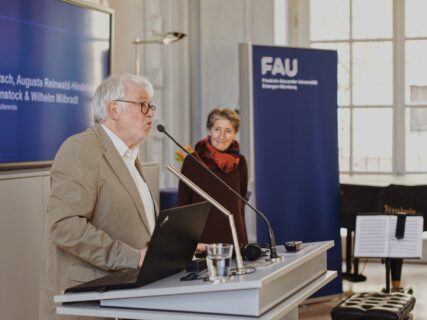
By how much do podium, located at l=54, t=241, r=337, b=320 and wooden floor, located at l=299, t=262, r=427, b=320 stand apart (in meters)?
3.82

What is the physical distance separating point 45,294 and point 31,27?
2458 mm

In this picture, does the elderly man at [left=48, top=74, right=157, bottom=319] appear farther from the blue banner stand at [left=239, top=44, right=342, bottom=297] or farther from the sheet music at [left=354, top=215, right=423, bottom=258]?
the sheet music at [left=354, top=215, right=423, bottom=258]

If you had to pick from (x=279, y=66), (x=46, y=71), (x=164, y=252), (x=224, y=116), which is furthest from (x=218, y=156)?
(x=164, y=252)

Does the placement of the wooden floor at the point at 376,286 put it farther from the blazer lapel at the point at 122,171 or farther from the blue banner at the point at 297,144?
the blazer lapel at the point at 122,171

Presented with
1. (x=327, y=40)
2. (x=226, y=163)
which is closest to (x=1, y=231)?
(x=226, y=163)

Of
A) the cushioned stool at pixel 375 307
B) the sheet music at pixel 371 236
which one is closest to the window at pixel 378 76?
the sheet music at pixel 371 236

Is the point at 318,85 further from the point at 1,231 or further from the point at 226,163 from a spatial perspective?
the point at 1,231

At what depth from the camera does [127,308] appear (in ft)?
7.88

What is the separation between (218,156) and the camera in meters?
4.93

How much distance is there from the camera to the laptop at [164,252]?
2.38 metres

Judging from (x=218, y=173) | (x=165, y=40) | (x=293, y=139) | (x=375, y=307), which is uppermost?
(x=165, y=40)

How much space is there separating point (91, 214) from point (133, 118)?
0.39 meters

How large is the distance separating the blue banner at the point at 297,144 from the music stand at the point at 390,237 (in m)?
0.58

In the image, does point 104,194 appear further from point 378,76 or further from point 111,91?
point 378,76
